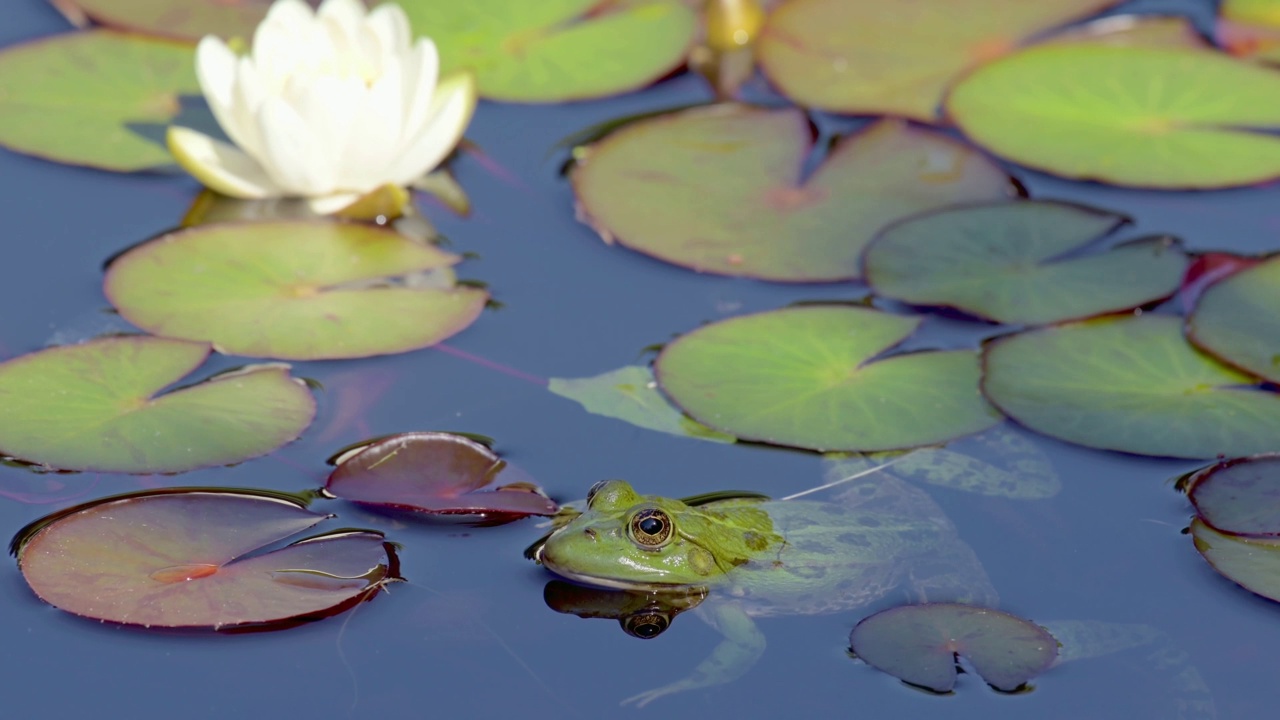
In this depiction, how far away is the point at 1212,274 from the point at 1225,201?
641 mm

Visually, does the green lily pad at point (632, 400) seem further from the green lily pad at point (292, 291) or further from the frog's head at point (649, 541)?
the green lily pad at point (292, 291)

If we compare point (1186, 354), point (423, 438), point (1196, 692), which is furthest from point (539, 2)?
point (1196, 692)

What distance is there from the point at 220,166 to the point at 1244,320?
12.7 feet

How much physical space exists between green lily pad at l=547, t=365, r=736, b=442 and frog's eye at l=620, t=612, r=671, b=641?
2.39 ft

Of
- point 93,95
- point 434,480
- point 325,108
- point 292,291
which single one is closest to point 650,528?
point 434,480

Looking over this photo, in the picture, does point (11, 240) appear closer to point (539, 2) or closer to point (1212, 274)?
point (539, 2)

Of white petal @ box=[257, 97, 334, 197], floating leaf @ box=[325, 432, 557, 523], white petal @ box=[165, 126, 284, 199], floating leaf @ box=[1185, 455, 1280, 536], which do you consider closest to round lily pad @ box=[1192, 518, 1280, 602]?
floating leaf @ box=[1185, 455, 1280, 536]

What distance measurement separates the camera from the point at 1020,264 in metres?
4.71

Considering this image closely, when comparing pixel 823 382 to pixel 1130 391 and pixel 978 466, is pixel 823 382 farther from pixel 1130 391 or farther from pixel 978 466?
pixel 1130 391

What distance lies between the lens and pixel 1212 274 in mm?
4656

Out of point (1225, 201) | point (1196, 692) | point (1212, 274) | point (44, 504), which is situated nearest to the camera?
point (1196, 692)

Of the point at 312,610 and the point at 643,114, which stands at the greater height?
the point at 643,114

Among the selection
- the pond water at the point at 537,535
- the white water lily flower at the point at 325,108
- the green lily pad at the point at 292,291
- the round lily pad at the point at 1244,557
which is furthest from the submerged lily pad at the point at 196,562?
the round lily pad at the point at 1244,557

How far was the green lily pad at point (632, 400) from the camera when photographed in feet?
13.5
